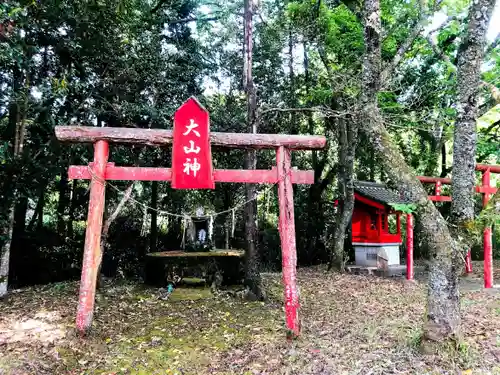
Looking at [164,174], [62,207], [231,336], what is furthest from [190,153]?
[62,207]

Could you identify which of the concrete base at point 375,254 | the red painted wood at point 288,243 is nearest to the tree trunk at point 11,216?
the red painted wood at point 288,243

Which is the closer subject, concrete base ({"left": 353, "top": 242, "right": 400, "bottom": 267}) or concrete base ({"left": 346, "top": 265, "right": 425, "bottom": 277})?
concrete base ({"left": 346, "top": 265, "right": 425, "bottom": 277})

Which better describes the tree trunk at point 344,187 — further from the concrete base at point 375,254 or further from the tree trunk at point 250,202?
the tree trunk at point 250,202

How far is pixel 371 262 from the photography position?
41.2 ft

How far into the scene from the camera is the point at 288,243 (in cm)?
581

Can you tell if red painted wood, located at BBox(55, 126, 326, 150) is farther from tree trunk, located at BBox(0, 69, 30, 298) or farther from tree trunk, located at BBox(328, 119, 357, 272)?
tree trunk, located at BBox(328, 119, 357, 272)

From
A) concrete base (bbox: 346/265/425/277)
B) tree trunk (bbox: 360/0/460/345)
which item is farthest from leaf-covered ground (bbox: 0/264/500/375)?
concrete base (bbox: 346/265/425/277)

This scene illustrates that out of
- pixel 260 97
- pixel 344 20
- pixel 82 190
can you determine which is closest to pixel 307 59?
pixel 260 97

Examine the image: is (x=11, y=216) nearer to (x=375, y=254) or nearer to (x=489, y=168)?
(x=375, y=254)

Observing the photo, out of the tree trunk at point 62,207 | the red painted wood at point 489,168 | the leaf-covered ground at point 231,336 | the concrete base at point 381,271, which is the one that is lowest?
the leaf-covered ground at point 231,336

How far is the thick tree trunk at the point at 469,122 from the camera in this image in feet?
14.8

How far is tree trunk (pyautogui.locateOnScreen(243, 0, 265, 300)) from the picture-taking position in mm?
7785

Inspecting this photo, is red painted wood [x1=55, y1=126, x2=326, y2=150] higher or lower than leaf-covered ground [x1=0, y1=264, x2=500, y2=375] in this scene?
higher

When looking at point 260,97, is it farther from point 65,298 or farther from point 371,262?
point 65,298
